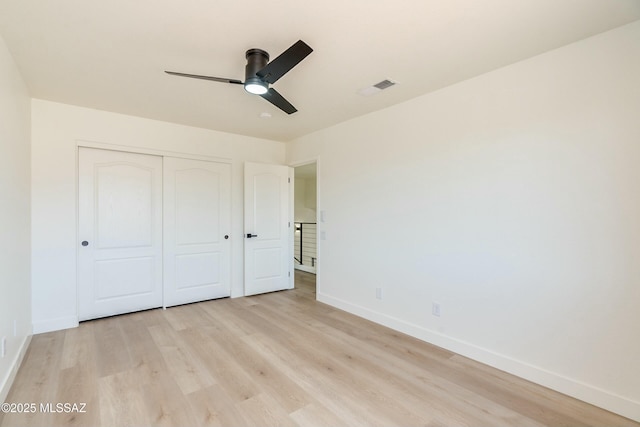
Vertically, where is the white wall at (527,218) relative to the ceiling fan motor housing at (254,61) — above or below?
below

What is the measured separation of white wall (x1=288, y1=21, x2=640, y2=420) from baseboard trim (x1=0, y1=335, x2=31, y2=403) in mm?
3203

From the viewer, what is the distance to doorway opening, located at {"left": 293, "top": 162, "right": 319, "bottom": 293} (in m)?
5.98

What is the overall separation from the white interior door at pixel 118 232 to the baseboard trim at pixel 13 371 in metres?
0.80

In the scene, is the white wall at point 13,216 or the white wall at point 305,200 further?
the white wall at point 305,200

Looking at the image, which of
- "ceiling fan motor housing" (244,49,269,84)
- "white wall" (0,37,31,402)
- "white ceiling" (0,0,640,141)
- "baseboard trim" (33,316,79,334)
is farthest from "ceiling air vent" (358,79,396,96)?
"baseboard trim" (33,316,79,334)

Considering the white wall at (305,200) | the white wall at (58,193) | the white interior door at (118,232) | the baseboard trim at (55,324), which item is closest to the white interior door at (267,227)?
the white interior door at (118,232)

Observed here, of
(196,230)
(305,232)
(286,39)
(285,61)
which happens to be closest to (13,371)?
(196,230)

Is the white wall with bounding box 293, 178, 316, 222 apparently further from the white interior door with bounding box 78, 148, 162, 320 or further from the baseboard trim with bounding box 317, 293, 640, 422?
the baseboard trim with bounding box 317, 293, 640, 422

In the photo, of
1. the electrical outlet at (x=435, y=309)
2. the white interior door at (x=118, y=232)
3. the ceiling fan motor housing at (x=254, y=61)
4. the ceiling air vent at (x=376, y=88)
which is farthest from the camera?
the white interior door at (x=118, y=232)

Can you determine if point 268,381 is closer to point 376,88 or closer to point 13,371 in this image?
point 13,371

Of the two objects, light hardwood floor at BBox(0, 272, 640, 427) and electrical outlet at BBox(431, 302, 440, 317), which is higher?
electrical outlet at BBox(431, 302, 440, 317)

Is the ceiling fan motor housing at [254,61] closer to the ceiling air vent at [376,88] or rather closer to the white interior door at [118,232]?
the ceiling air vent at [376,88]

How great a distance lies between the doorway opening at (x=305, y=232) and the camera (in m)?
5.98

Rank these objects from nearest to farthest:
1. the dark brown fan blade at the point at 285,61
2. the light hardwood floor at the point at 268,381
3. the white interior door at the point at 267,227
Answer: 1. the dark brown fan blade at the point at 285,61
2. the light hardwood floor at the point at 268,381
3. the white interior door at the point at 267,227
